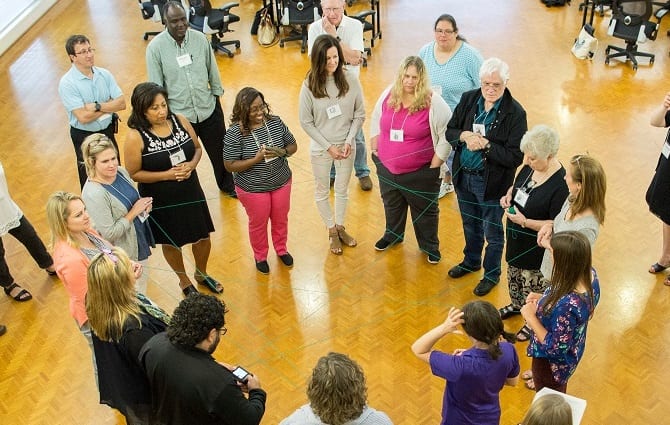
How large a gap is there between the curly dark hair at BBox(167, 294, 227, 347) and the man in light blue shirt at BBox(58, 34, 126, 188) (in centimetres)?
281

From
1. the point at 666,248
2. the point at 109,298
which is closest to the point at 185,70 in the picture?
the point at 109,298

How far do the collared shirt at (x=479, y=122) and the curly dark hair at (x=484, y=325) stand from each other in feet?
5.43

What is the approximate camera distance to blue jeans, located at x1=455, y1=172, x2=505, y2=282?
424 centimetres

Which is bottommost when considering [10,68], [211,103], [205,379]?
[10,68]

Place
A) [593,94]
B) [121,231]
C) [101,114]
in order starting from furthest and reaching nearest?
[593,94] < [101,114] < [121,231]

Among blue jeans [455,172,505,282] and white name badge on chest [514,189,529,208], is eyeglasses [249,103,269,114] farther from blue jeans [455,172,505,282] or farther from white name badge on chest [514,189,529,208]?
white name badge on chest [514,189,529,208]

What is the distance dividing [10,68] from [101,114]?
4834 millimetres

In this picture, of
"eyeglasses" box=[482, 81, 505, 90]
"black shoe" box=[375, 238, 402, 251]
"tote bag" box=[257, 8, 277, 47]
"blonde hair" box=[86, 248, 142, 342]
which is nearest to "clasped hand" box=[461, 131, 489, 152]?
"eyeglasses" box=[482, 81, 505, 90]

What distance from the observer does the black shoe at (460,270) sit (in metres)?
4.73

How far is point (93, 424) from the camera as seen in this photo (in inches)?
149

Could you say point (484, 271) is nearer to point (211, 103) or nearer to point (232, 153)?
point (232, 153)

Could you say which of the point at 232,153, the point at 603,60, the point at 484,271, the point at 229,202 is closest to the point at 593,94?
the point at 603,60

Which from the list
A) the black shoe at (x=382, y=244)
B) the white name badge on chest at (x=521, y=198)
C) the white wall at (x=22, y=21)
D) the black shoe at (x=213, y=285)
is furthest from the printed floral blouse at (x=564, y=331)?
the white wall at (x=22, y=21)

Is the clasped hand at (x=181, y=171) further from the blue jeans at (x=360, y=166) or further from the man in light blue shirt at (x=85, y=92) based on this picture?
the blue jeans at (x=360, y=166)
